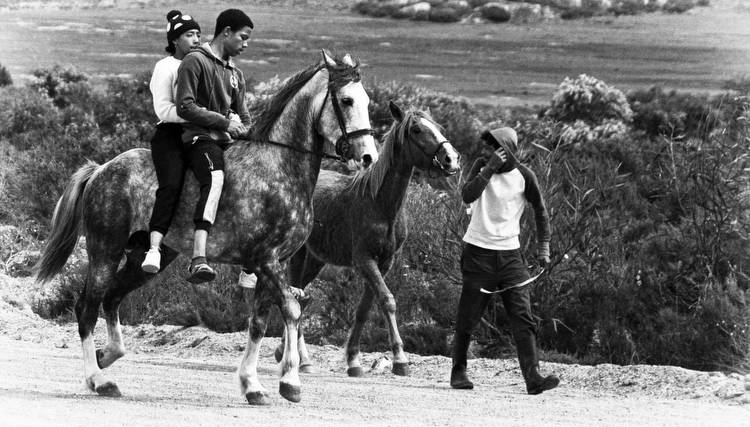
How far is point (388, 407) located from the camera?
29.8ft

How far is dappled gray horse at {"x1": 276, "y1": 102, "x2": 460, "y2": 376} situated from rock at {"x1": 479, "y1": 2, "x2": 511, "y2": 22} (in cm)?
1832

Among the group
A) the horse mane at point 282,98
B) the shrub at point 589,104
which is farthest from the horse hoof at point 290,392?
the shrub at point 589,104

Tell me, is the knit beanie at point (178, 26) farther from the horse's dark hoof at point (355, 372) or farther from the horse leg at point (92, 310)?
the horse's dark hoof at point (355, 372)

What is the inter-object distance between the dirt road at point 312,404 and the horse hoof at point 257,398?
A: 55 mm

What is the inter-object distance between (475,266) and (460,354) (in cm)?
78

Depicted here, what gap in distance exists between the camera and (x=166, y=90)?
950cm

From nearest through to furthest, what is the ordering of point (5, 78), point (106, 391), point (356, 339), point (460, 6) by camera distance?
point (106, 391), point (356, 339), point (5, 78), point (460, 6)

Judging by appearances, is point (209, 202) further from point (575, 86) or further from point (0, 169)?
point (575, 86)

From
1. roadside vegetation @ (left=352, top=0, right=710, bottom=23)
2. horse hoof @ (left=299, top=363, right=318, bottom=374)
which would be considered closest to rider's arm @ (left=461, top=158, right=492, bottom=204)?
horse hoof @ (left=299, top=363, right=318, bottom=374)

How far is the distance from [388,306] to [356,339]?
0.80 meters

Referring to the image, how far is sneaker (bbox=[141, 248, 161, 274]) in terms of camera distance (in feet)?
29.3

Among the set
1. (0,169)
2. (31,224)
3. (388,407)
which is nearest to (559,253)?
(388,407)

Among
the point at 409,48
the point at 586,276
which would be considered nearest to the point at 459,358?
the point at 586,276

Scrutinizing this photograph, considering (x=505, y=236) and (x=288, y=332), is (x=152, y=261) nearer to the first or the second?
(x=288, y=332)
